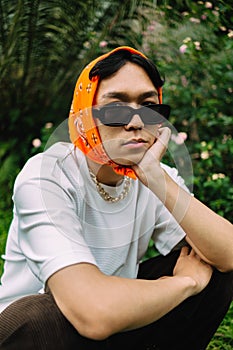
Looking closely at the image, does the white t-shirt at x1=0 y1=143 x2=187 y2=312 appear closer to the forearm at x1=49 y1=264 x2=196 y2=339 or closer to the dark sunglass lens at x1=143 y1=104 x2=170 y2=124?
the forearm at x1=49 y1=264 x2=196 y2=339

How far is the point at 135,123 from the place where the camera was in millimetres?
1974

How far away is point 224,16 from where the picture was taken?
3.84 metres

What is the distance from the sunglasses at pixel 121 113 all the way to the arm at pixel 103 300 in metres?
0.47

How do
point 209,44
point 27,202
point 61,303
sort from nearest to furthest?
point 61,303 → point 27,202 → point 209,44

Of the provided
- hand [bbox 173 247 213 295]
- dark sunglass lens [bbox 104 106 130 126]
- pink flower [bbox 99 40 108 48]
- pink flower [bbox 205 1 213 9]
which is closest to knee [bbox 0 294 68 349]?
hand [bbox 173 247 213 295]

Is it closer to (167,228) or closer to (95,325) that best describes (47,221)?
(95,325)

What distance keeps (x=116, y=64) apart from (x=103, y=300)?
2.48 ft

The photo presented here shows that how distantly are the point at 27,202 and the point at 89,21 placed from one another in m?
3.02

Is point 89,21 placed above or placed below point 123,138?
below

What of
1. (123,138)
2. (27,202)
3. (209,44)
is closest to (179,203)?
(123,138)

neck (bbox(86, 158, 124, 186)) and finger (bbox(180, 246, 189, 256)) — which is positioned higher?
neck (bbox(86, 158, 124, 186))

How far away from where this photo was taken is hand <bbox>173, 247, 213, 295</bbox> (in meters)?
2.10

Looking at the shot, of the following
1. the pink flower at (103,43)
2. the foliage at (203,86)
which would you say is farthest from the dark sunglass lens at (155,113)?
the pink flower at (103,43)

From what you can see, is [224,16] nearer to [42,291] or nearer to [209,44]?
[209,44]
